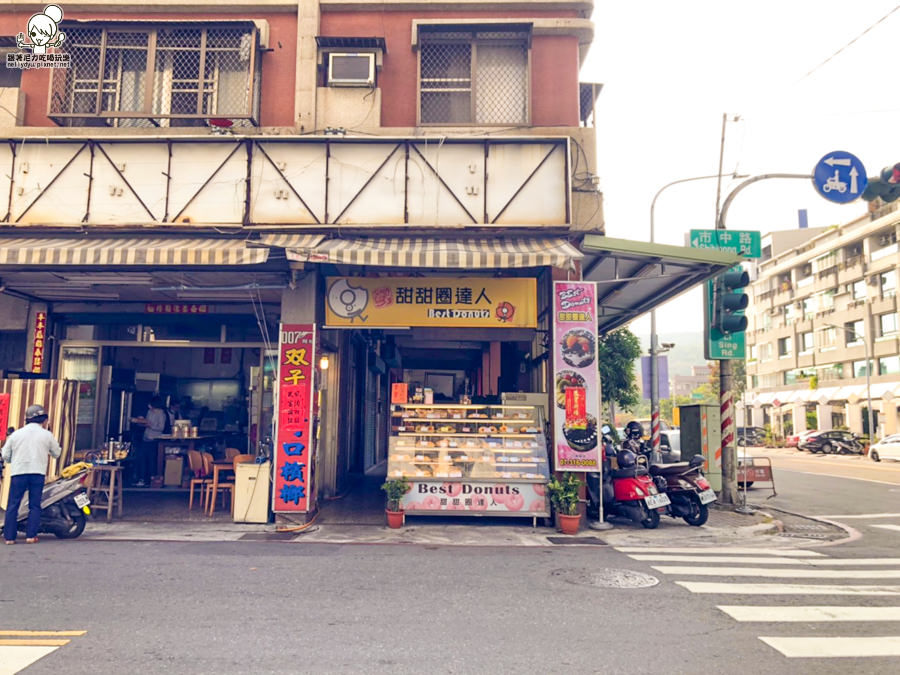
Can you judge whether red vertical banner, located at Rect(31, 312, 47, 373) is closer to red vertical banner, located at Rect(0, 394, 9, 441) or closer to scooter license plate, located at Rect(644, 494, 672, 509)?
red vertical banner, located at Rect(0, 394, 9, 441)

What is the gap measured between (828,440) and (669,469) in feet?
120

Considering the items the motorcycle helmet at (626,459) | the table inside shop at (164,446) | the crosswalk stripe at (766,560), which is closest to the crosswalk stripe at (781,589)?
the crosswalk stripe at (766,560)

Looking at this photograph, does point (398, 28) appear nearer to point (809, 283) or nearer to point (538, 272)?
point (538, 272)

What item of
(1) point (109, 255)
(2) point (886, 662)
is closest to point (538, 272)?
(1) point (109, 255)

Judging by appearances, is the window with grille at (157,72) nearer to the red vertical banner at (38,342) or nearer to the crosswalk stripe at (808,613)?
the red vertical banner at (38,342)

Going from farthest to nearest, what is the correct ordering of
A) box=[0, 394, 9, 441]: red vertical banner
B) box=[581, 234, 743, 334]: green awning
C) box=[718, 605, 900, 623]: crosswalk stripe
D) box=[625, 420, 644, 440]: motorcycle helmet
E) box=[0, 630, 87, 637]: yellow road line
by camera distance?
box=[625, 420, 644, 440]: motorcycle helmet
box=[0, 394, 9, 441]: red vertical banner
box=[581, 234, 743, 334]: green awning
box=[718, 605, 900, 623]: crosswalk stripe
box=[0, 630, 87, 637]: yellow road line

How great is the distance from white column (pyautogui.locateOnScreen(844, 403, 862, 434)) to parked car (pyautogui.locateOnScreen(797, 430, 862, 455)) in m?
7.16

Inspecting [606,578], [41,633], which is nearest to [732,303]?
[606,578]

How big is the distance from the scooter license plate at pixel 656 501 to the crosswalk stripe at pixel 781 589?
150 inches

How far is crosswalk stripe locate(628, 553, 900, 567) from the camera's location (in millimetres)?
8328

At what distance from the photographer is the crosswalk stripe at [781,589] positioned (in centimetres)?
666

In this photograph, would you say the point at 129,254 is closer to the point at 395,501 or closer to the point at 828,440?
the point at 395,501

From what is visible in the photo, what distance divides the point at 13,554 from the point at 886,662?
9.79 meters

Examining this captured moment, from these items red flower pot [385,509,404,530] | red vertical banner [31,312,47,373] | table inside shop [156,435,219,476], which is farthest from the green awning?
red vertical banner [31,312,47,373]
